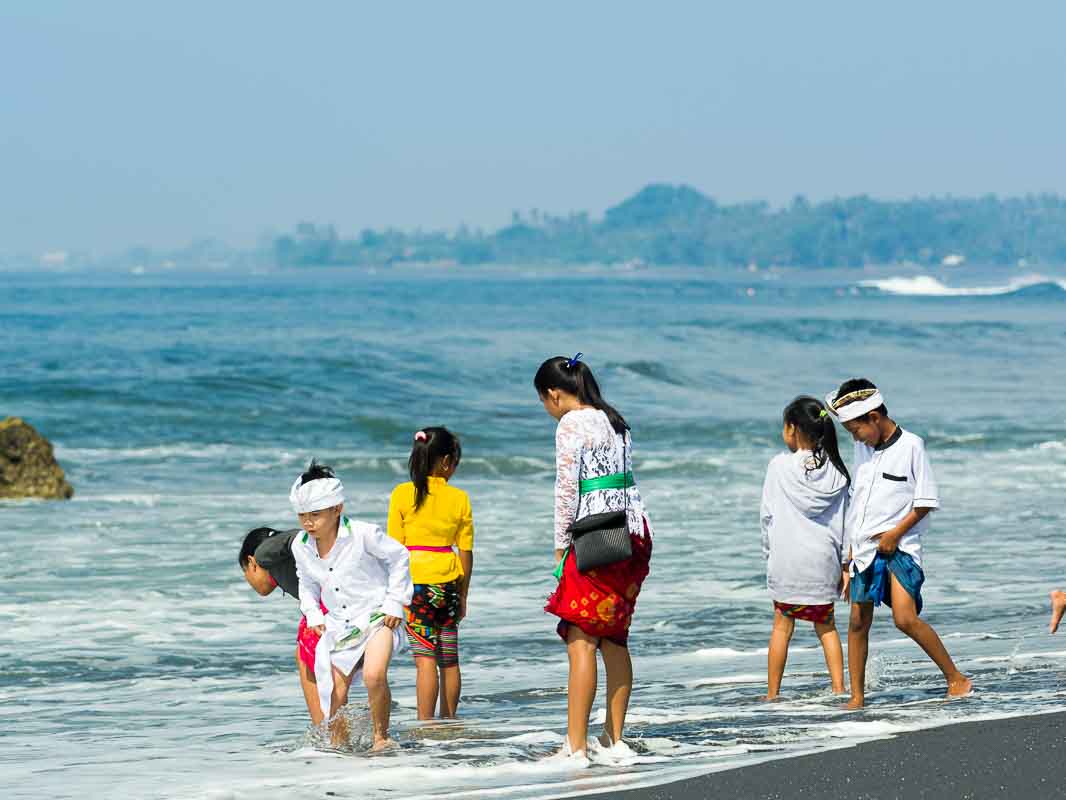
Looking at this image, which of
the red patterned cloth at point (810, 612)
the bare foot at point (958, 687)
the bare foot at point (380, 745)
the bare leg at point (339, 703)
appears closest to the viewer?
the bare leg at point (339, 703)

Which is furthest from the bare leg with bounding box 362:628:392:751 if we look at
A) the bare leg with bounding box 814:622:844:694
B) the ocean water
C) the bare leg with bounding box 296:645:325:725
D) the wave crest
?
the wave crest

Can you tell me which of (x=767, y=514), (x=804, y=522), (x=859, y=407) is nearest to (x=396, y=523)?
(x=767, y=514)

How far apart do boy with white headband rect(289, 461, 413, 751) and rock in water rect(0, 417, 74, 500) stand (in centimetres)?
1029

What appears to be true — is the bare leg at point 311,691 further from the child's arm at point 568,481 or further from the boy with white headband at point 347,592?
the child's arm at point 568,481

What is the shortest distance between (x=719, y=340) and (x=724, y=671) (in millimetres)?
40836

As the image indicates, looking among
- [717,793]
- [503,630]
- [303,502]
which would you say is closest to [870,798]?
[717,793]

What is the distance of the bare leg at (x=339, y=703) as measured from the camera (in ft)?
18.4

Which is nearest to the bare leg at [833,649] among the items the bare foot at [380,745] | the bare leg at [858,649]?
the bare leg at [858,649]

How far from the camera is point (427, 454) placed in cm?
625

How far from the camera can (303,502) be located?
546 cm

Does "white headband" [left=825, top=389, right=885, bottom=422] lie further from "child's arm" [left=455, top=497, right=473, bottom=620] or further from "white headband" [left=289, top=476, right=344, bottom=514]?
"white headband" [left=289, top=476, right=344, bottom=514]

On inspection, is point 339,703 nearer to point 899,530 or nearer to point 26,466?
point 899,530

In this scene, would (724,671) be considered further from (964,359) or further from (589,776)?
(964,359)

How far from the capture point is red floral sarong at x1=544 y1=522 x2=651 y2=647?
5.20 metres
